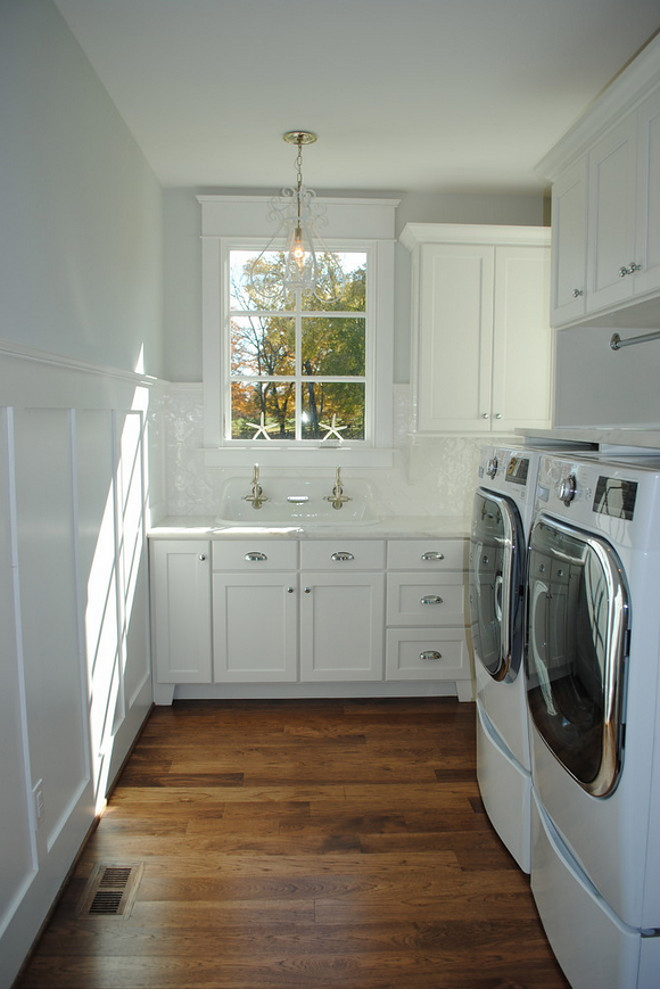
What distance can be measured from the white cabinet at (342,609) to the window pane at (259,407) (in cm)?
86

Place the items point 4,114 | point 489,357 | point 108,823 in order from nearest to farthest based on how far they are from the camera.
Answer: point 4,114 → point 108,823 → point 489,357

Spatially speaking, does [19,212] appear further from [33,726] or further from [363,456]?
Answer: [363,456]

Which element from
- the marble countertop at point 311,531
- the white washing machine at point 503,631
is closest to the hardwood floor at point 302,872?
the white washing machine at point 503,631

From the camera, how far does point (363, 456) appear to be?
12.5 ft

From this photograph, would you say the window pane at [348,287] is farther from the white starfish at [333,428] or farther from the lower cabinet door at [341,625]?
the lower cabinet door at [341,625]

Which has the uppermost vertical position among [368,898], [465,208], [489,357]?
[465,208]

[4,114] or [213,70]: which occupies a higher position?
[213,70]

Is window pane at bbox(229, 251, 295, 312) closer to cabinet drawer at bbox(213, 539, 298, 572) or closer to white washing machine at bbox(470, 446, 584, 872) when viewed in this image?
cabinet drawer at bbox(213, 539, 298, 572)

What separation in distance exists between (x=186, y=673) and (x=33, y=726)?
1.49 m

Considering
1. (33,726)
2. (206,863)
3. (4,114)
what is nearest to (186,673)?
(206,863)

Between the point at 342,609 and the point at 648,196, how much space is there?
80.3 inches

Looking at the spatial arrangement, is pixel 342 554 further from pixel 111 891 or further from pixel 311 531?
pixel 111 891

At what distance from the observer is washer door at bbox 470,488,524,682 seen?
2018 mm

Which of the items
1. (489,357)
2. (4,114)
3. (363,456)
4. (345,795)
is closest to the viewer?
(4,114)
